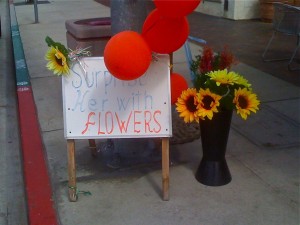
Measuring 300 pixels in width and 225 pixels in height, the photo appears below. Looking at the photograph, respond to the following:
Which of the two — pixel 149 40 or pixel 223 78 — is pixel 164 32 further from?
pixel 223 78

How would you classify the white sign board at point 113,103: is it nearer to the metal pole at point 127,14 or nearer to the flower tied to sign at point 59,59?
the flower tied to sign at point 59,59

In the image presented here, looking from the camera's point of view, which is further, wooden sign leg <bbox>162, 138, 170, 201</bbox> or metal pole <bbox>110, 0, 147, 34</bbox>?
metal pole <bbox>110, 0, 147, 34</bbox>

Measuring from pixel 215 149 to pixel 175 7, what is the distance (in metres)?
1.24

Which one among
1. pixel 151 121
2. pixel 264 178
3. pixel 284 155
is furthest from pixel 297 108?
pixel 151 121

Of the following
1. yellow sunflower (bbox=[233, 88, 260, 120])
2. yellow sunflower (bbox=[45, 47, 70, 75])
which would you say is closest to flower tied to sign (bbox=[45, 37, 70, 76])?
yellow sunflower (bbox=[45, 47, 70, 75])

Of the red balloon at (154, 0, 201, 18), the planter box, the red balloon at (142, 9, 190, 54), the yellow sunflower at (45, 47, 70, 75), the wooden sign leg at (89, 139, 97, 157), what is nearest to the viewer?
the red balloon at (154, 0, 201, 18)

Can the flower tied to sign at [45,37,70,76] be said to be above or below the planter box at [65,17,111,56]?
above

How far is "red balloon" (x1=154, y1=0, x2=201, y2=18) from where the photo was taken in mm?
2648

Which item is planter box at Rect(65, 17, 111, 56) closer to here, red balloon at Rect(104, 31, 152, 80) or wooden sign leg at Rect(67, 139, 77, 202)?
wooden sign leg at Rect(67, 139, 77, 202)

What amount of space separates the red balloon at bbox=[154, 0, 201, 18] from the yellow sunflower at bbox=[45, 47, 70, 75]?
0.80 metres

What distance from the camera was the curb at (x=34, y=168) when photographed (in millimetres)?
3287

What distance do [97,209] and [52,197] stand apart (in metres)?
0.42

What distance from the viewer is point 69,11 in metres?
15.8

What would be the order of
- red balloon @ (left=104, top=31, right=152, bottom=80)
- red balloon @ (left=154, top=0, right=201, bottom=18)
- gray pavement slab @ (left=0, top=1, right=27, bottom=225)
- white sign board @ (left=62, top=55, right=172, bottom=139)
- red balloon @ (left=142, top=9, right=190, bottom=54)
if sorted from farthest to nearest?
gray pavement slab @ (left=0, top=1, right=27, bottom=225)
white sign board @ (left=62, top=55, right=172, bottom=139)
red balloon @ (left=142, top=9, right=190, bottom=54)
red balloon @ (left=104, top=31, right=152, bottom=80)
red balloon @ (left=154, top=0, right=201, bottom=18)
